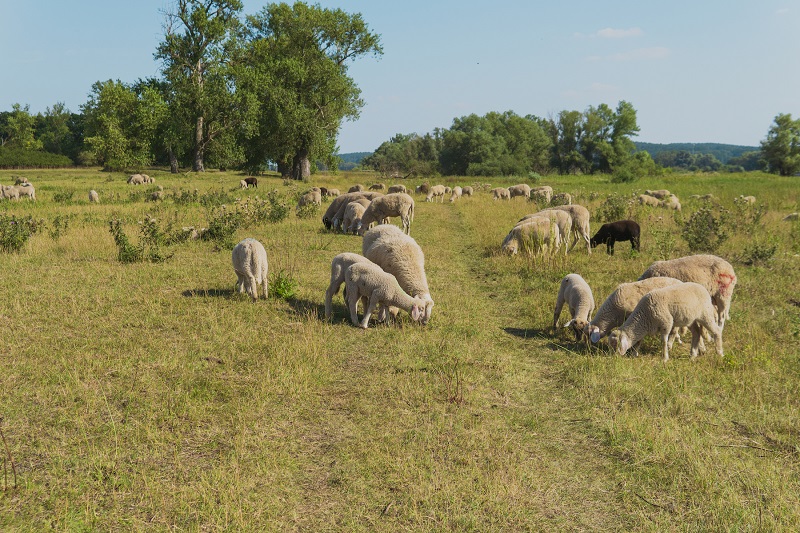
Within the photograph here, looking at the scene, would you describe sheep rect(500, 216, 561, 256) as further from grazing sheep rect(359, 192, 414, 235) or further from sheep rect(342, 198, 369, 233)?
sheep rect(342, 198, 369, 233)

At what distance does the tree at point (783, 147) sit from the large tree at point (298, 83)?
62.4m

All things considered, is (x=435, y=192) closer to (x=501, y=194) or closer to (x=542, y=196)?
(x=501, y=194)

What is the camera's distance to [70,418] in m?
5.42

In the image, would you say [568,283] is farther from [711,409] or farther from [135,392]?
[135,392]

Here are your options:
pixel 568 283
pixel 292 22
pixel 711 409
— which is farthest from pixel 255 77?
pixel 711 409

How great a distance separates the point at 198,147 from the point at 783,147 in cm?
7995

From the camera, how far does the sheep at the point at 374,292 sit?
876 centimetres

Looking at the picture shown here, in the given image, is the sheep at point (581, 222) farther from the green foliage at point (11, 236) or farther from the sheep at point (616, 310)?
the green foliage at point (11, 236)

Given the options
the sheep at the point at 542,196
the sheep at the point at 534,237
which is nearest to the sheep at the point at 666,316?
the sheep at the point at 534,237

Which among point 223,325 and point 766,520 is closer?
point 766,520

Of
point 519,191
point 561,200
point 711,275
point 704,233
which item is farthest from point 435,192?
point 711,275

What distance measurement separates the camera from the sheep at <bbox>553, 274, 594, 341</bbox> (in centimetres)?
853

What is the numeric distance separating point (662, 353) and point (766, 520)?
4.09 metres

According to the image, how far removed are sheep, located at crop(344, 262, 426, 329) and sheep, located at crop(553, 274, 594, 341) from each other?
2412 millimetres
